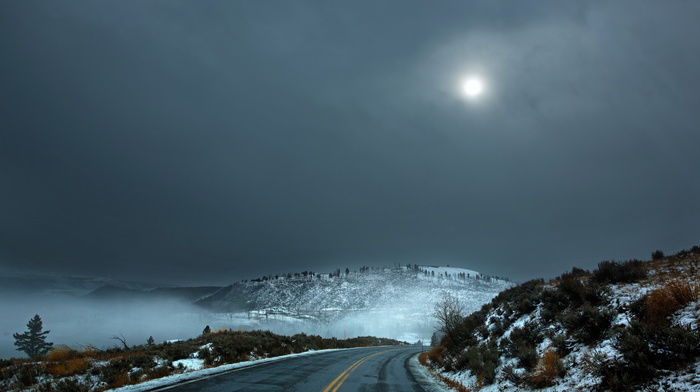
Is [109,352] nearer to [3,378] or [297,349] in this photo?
[3,378]

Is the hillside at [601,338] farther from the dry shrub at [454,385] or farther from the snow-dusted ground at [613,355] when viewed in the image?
the dry shrub at [454,385]

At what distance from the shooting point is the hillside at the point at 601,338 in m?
6.89

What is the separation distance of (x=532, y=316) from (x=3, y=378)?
74.2ft

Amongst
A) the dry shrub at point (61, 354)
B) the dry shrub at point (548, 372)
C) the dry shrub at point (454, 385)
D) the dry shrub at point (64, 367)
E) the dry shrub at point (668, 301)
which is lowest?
the dry shrub at point (454, 385)

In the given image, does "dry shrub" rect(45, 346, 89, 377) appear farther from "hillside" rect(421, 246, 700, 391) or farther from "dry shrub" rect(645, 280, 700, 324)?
"dry shrub" rect(645, 280, 700, 324)

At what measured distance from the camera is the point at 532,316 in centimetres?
1484

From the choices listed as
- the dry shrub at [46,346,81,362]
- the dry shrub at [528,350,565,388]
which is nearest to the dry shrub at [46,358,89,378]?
the dry shrub at [46,346,81,362]

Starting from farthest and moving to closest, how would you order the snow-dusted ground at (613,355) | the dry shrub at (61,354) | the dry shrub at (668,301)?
the dry shrub at (61,354), the dry shrub at (668,301), the snow-dusted ground at (613,355)

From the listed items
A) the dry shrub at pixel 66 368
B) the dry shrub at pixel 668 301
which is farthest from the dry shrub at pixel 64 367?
the dry shrub at pixel 668 301

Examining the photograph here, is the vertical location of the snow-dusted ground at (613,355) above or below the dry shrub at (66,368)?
above

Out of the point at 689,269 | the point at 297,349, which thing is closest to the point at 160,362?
the point at 297,349

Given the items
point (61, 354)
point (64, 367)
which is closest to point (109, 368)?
point (64, 367)

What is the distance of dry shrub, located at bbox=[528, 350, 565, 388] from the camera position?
29.5ft

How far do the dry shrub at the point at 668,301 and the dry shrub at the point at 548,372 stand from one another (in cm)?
248
